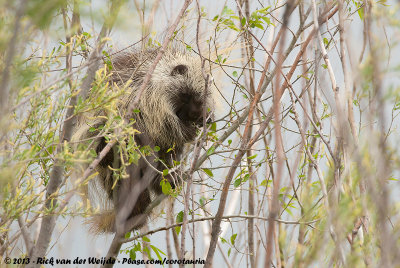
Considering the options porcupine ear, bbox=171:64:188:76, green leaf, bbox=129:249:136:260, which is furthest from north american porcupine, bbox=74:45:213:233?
green leaf, bbox=129:249:136:260

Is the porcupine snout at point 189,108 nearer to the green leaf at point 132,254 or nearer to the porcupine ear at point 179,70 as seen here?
the porcupine ear at point 179,70

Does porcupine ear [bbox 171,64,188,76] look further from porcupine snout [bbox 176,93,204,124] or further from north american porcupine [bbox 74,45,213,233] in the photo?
porcupine snout [bbox 176,93,204,124]

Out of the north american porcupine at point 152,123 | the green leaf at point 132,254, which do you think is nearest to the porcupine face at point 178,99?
the north american porcupine at point 152,123

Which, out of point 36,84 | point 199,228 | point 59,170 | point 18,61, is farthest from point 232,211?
point 18,61

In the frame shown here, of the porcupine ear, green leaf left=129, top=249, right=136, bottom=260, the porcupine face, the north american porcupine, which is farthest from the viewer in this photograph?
the porcupine ear

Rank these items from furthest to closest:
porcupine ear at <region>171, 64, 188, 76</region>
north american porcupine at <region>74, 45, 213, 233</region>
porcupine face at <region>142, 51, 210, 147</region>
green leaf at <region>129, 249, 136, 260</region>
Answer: porcupine ear at <region>171, 64, 188, 76</region>
porcupine face at <region>142, 51, 210, 147</region>
north american porcupine at <region>74, 45, 213, 233</region>
green leaf at <region>129, 249, 136, 260</region>

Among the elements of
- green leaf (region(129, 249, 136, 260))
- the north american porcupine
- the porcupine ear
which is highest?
the porcupine ear

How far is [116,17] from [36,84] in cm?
33

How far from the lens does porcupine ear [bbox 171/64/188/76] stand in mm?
3256

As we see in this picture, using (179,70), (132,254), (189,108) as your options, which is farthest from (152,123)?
(132,254)

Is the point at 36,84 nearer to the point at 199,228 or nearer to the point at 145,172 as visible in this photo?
the point at 145,172

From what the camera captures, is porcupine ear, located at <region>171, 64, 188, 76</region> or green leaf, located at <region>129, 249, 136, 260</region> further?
porcupine ear, located at <region>171, 64, 188, 76</region>

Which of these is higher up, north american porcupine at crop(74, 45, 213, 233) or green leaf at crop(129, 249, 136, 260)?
north american porcupine at crop(74, 45, 213, 233)

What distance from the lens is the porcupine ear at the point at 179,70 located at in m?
3.26
